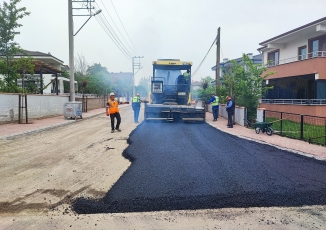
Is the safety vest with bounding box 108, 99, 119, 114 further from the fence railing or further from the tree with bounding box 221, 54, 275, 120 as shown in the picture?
the fence railing

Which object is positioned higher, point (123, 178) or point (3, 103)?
point (3, 103)

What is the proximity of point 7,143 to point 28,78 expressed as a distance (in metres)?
13.3

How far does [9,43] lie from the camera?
673 inches

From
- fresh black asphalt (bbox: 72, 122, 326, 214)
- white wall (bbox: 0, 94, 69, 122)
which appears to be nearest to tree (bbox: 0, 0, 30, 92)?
white wall (bbox: 0, 94, 69, 122)

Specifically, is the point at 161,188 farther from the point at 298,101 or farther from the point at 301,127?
the point at 298,101

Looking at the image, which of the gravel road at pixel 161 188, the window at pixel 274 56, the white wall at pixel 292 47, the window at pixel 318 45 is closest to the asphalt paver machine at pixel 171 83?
the window at pixel 318 45

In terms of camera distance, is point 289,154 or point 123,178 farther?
point 289,154

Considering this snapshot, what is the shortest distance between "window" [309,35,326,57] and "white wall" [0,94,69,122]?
15966 mm

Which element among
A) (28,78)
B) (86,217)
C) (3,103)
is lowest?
(86,217)

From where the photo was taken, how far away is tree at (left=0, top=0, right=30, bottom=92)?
53.7 ft

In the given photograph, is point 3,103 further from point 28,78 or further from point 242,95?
point 242,95

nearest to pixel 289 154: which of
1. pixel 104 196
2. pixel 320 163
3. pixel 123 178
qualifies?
pixel 320 163

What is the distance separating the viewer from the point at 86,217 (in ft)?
12.6

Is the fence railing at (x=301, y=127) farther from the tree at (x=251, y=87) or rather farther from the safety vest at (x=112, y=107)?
the safety vest at (x=112, y=107)
